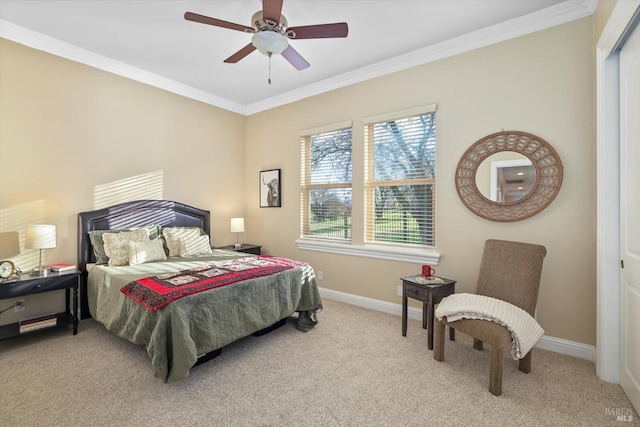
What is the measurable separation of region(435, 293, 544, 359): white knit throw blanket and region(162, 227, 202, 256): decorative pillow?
309cm

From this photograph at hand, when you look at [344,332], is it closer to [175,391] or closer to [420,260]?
[420,260]

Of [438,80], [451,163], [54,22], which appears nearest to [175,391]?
[451,163]

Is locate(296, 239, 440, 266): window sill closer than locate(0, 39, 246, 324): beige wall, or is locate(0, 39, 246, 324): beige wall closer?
locate(0, 39, 246, 324): beige wall

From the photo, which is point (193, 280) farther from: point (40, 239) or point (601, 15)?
point (601, 15)

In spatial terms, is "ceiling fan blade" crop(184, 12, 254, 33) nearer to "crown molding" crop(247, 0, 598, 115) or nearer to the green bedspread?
"crown molding" crop(247, 0, 598, 115)

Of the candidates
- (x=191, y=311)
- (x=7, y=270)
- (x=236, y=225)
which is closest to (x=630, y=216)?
(x=191, y=311)

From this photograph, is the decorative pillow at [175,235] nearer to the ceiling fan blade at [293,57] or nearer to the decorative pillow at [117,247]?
the decorative pillow at [117,247]

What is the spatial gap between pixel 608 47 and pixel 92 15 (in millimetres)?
4214

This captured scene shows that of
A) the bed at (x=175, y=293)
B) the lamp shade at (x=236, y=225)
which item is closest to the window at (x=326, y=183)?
the lamp shade at (x=236, y=225)

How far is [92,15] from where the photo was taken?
2.76 m

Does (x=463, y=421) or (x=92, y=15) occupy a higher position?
(x=92, y=15)

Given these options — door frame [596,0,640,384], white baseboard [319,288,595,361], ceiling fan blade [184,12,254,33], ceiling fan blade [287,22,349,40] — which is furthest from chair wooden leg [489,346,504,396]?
ceiling fan blade [184,12,254,33]

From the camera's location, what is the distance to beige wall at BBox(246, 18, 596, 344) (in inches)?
100

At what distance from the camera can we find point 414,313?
340 centimetres
